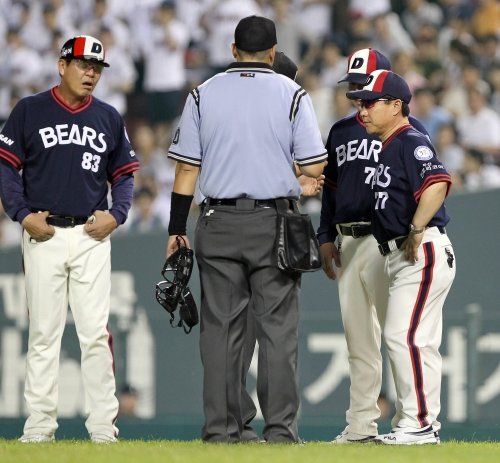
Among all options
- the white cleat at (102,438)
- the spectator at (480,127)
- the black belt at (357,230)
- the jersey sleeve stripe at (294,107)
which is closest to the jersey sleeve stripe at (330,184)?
the black belt at (357,230)

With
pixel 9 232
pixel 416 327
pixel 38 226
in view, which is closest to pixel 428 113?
pixel 9 232

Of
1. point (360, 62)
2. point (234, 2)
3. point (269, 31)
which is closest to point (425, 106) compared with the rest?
point (234, 2)

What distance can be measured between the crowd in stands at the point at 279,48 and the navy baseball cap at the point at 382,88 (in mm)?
6047

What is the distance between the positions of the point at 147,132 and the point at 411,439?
8599 millimetres

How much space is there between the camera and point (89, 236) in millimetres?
6727

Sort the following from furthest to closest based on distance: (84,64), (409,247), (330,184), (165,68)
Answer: (165,68)
(330,184)
(84,64)
(409,247)

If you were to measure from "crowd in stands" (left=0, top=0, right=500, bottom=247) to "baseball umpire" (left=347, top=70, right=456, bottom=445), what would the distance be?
19.7ft

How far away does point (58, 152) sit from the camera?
6688 millimetres

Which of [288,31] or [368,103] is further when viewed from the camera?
[288,31]

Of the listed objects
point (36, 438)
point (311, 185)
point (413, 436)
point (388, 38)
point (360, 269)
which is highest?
point (388, 38)

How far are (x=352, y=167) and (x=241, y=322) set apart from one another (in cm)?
129

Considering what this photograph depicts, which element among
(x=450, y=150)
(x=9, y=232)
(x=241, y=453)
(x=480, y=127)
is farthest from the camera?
(x=9, y=232)

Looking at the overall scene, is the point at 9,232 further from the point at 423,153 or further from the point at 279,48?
the point at 423,153

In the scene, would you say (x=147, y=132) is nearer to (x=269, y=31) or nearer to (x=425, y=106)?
(x=425, y=106)
